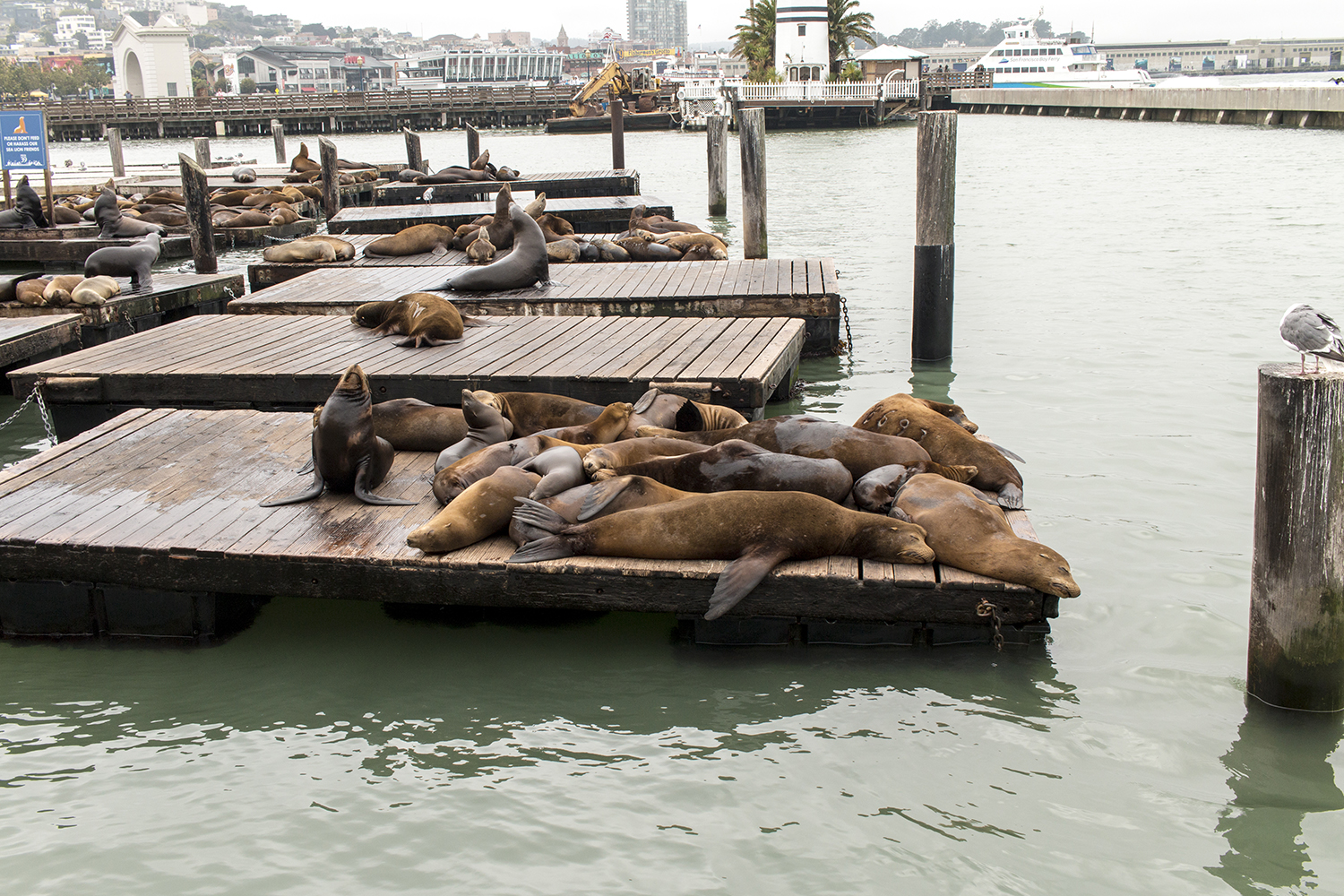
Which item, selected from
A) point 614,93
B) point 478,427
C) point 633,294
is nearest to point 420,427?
point 478,427

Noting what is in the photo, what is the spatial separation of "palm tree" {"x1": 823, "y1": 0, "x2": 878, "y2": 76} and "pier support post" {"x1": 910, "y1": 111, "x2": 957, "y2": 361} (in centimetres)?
5063

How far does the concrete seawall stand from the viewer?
34000mm

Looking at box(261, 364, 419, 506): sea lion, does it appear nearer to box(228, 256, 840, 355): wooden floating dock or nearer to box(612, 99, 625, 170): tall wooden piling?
box(228, 256, 840, 355): wooden floating dock

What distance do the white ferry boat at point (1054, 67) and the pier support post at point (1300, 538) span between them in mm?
68911

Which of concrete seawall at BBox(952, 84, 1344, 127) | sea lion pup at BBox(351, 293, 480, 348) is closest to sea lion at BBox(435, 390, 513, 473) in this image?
sea lion pup at BBox(351, 293, 480, 348)

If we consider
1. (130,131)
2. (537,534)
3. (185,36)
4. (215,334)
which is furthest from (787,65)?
(185,36)

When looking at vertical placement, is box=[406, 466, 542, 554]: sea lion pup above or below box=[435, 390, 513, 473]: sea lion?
below

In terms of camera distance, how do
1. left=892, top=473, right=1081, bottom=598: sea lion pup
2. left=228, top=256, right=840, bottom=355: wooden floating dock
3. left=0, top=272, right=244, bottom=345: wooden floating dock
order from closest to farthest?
left=892, top=473, right=1081, bottom=598: sea lion pup < left=228, top=256, right=840, bottom=355: wooden floating dock < left=0, top=272, right=244, bottom=345: wooden floating dock

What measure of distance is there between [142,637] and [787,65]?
5287 cm

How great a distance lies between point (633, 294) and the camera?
8578 mm

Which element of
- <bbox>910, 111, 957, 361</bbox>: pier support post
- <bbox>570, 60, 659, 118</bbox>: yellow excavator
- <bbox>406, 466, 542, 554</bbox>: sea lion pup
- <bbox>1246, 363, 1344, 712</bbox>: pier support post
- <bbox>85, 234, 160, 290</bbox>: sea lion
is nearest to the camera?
<bbox>1246, 363, 1344, 712</bbox>: pier support post

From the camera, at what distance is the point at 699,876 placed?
3033 mm

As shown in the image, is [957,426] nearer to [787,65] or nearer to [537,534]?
[537,534]

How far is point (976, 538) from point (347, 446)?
262 cm
